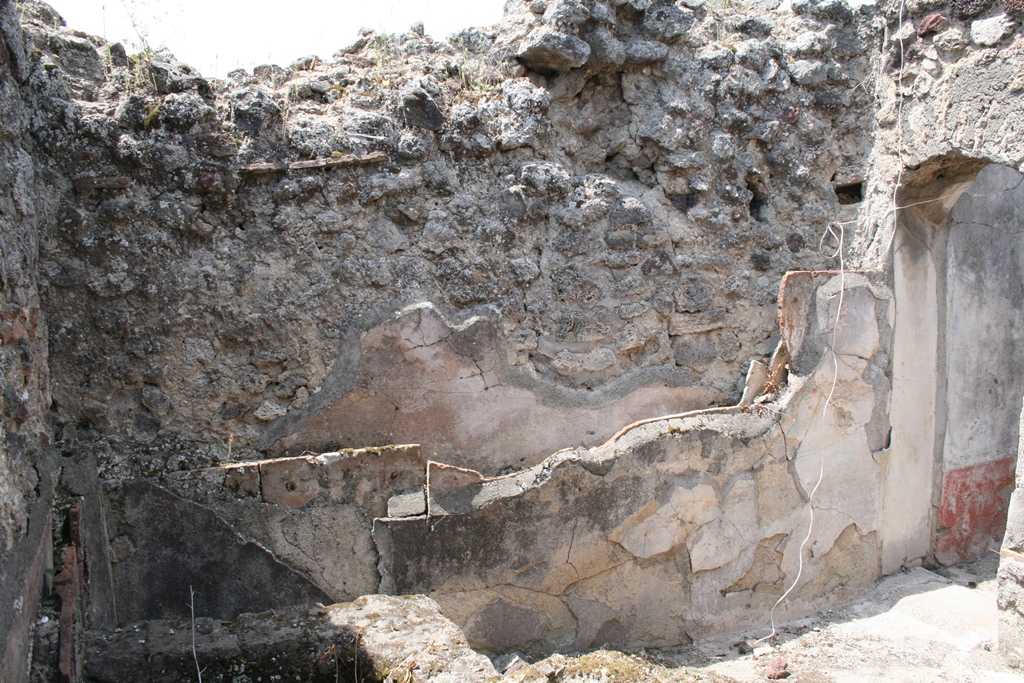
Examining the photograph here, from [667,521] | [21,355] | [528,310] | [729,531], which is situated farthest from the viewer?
[528,310]

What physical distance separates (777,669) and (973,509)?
5.67ft

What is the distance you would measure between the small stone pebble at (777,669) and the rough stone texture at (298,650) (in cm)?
143

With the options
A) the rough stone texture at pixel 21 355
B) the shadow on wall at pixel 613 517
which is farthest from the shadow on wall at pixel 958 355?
the rough stone texture at pixel 21 355

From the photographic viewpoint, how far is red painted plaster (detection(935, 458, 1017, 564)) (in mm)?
4320

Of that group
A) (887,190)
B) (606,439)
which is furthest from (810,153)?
(606,439)

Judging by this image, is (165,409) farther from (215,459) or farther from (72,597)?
(72,597)

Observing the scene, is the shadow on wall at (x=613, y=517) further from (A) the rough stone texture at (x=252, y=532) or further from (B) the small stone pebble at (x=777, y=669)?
(B) the small stone pebble at (x=777, y=669)

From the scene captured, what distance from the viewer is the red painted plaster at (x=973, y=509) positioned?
4.32m

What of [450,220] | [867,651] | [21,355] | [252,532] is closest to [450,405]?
[450,220]

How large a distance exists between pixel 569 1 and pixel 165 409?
98.7 inches

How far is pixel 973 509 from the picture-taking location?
14.5ft

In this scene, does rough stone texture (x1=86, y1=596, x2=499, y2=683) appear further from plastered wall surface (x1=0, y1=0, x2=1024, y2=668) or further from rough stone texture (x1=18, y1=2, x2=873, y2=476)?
rough stone texture (x1=18, y1=2, x2=873, y2=476)

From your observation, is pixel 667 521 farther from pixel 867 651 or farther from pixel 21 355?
pixel 21 355

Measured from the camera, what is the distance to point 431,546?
3188 mm
